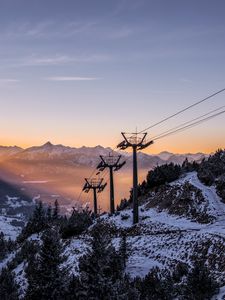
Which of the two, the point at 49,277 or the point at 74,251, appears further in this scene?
the point at 74,251

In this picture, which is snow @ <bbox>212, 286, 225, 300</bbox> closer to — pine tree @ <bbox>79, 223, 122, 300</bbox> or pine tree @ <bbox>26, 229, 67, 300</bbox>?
pine tree @ <bbox>79, 223, 122, 300</bbox>

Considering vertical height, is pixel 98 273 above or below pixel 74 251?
above

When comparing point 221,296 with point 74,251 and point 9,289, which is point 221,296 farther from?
point 9,289

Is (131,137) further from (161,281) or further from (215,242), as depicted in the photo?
(161,281)

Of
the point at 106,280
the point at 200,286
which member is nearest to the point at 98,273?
the point at 106,280

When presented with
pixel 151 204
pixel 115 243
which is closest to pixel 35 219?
pixel 151 204

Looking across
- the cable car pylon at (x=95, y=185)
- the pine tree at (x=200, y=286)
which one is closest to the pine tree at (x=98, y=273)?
the pine tree at (x=200, y=286)

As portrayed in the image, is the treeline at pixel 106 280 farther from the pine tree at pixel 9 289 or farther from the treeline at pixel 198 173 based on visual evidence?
the treeline at pixel 198 173

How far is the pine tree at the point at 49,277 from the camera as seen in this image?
1515 inches

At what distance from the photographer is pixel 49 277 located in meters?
38.8

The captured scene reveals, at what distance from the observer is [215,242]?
1531 inches

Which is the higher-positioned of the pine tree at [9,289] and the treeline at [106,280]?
the treeline at [106,280]

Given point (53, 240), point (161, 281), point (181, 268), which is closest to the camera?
point (161, 281)

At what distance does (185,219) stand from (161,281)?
18.8 meters
